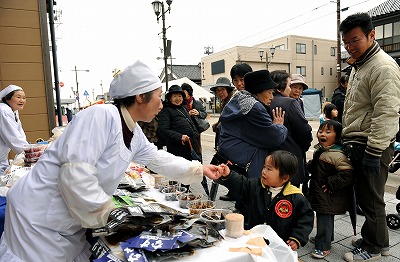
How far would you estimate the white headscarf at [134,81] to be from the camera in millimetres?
1548

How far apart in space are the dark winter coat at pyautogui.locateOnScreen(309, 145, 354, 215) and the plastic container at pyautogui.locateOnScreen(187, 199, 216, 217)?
1366 mm

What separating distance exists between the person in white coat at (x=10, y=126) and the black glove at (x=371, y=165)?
13.0ft

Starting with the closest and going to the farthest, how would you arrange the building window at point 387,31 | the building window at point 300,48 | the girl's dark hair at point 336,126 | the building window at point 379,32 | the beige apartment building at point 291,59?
the girl's dark hair at point 336,126 → the building window at point 387,31 → the building window at point 379,32 → the beige apartment building at point 291,59 → the building window at point 300,48

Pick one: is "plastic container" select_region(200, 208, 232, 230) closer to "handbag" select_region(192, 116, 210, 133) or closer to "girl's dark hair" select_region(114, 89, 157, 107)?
"girl's dark hair" select_region(114, 89, 157, 107)

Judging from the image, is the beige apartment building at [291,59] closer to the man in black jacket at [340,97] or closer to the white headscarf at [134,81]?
the man in black jacket at [340,97]

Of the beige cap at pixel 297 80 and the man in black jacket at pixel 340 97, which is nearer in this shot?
the beige cap at pixel 297 80

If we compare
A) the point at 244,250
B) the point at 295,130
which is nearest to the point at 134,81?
the point at 244,250

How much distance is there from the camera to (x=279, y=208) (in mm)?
2166

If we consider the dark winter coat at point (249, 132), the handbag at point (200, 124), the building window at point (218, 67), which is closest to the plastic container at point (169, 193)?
the dark winter coat at point (249, 132)

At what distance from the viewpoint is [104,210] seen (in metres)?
1.34

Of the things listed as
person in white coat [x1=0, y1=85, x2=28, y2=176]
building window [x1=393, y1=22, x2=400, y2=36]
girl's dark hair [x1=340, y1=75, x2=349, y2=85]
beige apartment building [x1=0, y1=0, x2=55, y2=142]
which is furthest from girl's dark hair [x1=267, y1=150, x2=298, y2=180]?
building window [x1=393, y1=22, x2=400, y2=36]

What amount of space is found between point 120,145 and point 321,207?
2.17 m

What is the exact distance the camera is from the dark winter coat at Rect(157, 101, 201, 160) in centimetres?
464

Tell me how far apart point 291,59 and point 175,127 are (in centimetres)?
3625
